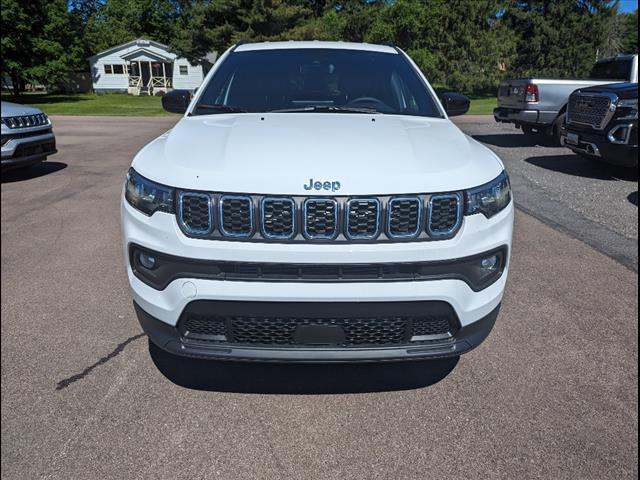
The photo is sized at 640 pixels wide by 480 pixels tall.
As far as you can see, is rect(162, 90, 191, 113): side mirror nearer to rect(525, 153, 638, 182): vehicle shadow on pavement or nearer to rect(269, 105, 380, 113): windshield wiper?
rect(269, 105, 380, 113): windshield wiper

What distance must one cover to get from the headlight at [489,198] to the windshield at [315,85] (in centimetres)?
105

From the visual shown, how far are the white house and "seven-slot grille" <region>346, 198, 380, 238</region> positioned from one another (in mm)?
44554

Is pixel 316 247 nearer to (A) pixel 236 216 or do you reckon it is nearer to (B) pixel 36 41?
(A) pixel 236 216

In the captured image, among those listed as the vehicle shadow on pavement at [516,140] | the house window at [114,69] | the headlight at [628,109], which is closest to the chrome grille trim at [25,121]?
the headlight at [628,109]

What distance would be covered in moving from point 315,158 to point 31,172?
26.8ft

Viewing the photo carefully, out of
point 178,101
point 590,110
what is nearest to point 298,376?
point 178,101

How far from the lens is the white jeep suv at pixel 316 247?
6.97 ft

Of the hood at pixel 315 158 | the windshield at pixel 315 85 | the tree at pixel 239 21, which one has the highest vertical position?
the tree at pixel 239 21

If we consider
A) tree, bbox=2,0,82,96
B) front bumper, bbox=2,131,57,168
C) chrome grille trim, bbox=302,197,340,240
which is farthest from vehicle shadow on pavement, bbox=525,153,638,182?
tree, bbox=2,0,82,96

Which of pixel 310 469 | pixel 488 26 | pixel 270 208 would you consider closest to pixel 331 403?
pixel 310 469

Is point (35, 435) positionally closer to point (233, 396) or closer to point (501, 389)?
point (233, 396)

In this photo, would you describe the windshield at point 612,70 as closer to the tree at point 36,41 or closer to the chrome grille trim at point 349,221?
the chrome grille trim at point 349,221

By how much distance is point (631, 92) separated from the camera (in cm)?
773

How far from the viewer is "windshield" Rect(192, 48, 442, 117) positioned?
134 inches
